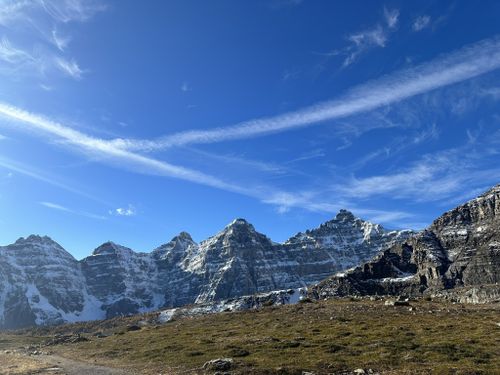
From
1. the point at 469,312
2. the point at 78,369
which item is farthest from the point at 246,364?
the point at 469,312

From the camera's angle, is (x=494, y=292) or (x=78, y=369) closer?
(x=78, y=369)

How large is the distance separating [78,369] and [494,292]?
15944 centimetres

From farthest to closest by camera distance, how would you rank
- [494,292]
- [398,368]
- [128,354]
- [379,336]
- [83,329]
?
[83,329] < [494,292] < [128,354] < [379,336] < [398,368]

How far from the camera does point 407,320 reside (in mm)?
54312

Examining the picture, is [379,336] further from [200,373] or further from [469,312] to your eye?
[469,312]

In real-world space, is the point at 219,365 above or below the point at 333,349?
below

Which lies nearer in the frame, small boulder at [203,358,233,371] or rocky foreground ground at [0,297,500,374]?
rocky foreground ground at [0,297,500,374]

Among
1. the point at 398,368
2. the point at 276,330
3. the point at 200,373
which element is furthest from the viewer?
the point at 276,330

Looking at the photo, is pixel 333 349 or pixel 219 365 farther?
pixel 333 349

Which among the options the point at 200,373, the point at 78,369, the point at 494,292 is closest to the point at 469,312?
the point at 200,373

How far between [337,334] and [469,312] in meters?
23.3

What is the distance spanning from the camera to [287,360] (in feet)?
119

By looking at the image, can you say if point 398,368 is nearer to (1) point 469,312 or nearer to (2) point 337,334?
(2) point 337,334

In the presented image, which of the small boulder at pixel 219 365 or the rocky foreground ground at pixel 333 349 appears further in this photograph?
the small boulder at pixel 219 365
